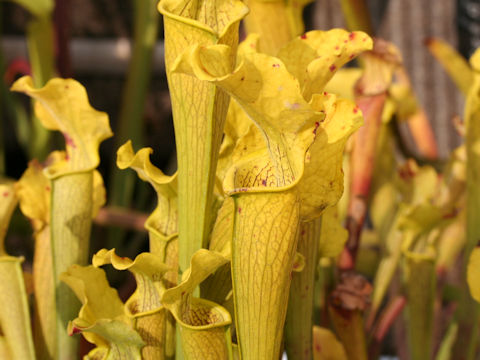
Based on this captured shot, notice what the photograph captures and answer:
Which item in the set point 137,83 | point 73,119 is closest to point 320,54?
point 73,119

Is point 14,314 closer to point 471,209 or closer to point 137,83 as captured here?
point 471,209

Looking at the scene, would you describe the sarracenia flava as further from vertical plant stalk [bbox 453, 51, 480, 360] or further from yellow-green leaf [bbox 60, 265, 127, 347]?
vertical plant stalk [bbox 453, 51, 480, 360]

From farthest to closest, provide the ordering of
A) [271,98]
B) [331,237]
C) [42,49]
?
1. [42,49]
2. [331,237]
3. [271,98]

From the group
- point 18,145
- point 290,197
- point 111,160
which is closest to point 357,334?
point 290,197

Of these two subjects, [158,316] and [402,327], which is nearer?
[158,316]

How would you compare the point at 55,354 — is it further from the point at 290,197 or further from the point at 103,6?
the point at 103,6

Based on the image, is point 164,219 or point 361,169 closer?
point 164,219

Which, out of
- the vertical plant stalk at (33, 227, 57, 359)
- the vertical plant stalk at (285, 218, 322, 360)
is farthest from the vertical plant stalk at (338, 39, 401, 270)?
the vertical plant stalk at (33, 227, 57, 359)
